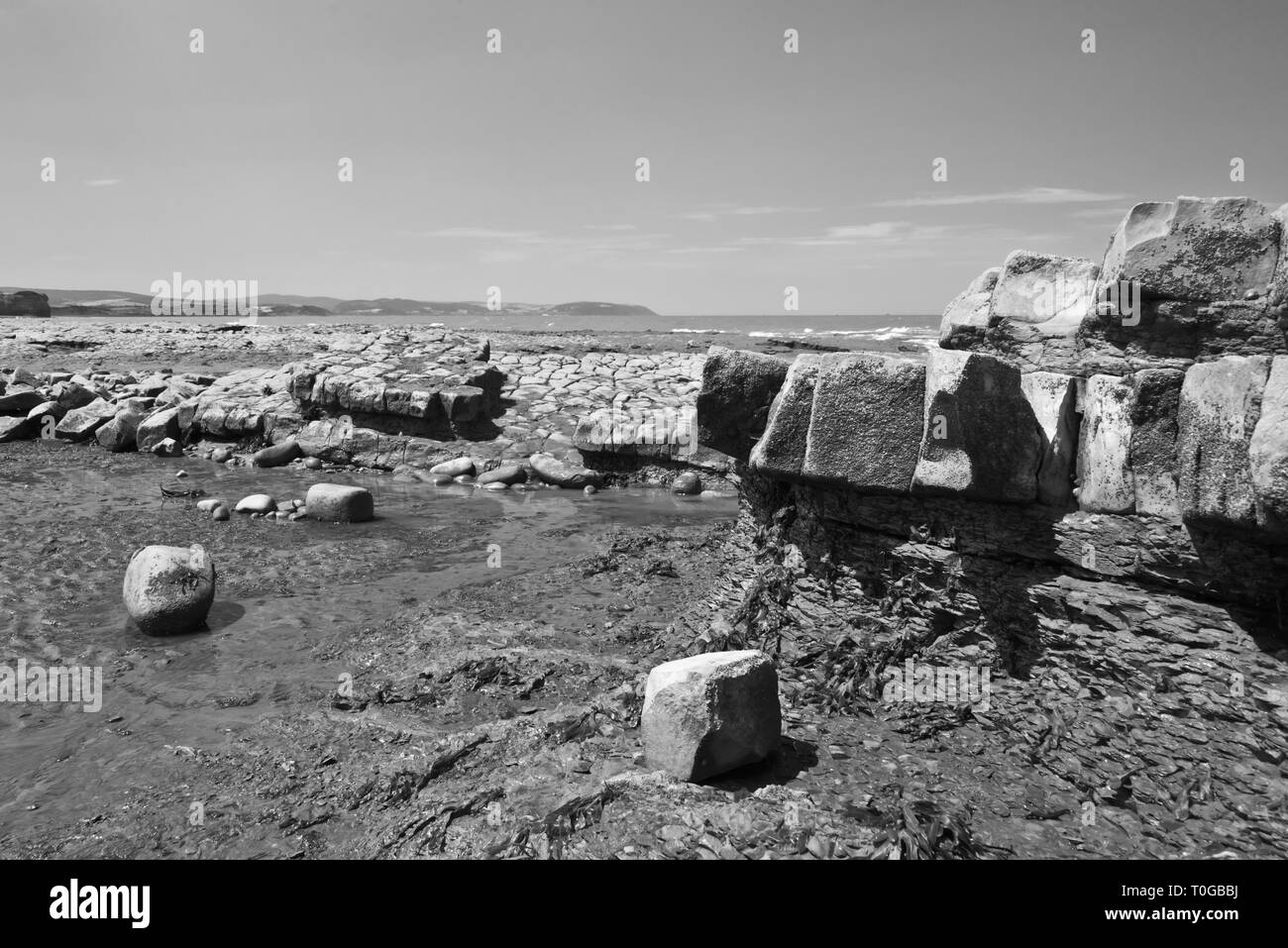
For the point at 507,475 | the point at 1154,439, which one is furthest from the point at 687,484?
the point at 1154,439

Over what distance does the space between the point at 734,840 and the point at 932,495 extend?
2.31 meters

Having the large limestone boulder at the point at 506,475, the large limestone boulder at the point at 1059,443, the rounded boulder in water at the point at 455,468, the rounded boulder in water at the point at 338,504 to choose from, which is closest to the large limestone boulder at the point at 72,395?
the rounded boulder in water at the point at 455,468

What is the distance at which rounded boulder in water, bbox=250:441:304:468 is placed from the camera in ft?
52.4

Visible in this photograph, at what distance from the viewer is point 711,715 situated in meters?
4.36

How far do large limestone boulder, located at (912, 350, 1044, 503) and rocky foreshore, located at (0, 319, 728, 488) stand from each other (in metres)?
9.28

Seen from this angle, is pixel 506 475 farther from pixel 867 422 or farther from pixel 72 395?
pixel 72 395

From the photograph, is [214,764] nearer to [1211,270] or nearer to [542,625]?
[542,625]

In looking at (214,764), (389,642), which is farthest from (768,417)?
(214,764)

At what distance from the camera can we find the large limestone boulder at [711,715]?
4371mm

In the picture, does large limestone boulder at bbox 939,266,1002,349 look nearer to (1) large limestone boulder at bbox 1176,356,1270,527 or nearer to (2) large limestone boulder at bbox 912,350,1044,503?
(2) large limestone boulder at bbox 912,350,1044,503

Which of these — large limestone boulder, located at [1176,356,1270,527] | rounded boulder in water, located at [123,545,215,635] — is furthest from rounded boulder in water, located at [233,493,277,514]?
large limestone boulder, located at [1176,356,1270,527]

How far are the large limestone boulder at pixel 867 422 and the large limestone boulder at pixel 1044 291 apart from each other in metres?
0.79

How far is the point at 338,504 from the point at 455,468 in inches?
143

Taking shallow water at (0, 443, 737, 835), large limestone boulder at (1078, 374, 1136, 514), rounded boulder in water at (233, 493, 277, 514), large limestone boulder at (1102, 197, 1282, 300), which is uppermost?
large limestone boulder at (1102, 197, 1282, 300)
